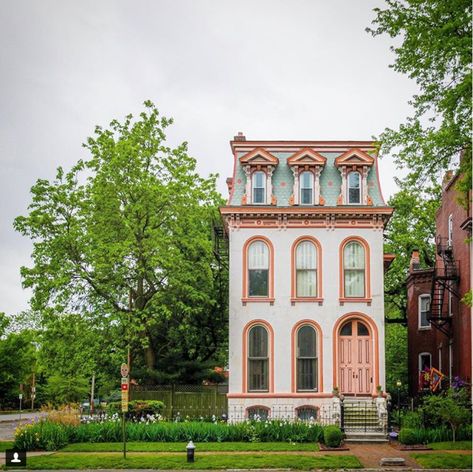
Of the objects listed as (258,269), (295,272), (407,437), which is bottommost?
(407,437)

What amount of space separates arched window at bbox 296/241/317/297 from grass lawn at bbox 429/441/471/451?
907 centimetres

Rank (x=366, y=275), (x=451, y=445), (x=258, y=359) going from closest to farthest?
(x=451, y=445)
(x=258, y=359)
(x=366, y=275)

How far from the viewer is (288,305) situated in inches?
1318

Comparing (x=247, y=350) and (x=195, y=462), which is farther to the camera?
(x=247, y=350)

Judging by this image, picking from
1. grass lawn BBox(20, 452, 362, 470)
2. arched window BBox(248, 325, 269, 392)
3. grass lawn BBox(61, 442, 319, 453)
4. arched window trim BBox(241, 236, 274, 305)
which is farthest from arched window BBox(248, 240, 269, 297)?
grass lawn BBox(20, 452, 362, 470)

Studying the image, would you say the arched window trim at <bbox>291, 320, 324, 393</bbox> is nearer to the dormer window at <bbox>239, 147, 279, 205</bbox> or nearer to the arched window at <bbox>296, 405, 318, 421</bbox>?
the arched window at <bbox>296, 405, 318, 421</bbox>

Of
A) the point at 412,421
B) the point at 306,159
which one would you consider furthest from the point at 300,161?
the point at 412,421

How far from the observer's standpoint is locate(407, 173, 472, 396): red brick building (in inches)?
A: 1310

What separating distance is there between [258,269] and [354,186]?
5.58 meters

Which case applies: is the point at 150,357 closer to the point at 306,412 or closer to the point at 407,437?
the point at 306,412

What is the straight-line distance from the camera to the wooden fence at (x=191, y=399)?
34.1 metres

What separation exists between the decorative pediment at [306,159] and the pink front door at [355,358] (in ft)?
23.1

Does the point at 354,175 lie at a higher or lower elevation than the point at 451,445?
higher

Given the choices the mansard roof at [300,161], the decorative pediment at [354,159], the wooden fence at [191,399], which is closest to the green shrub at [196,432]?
the wooden fence at [191,399]
